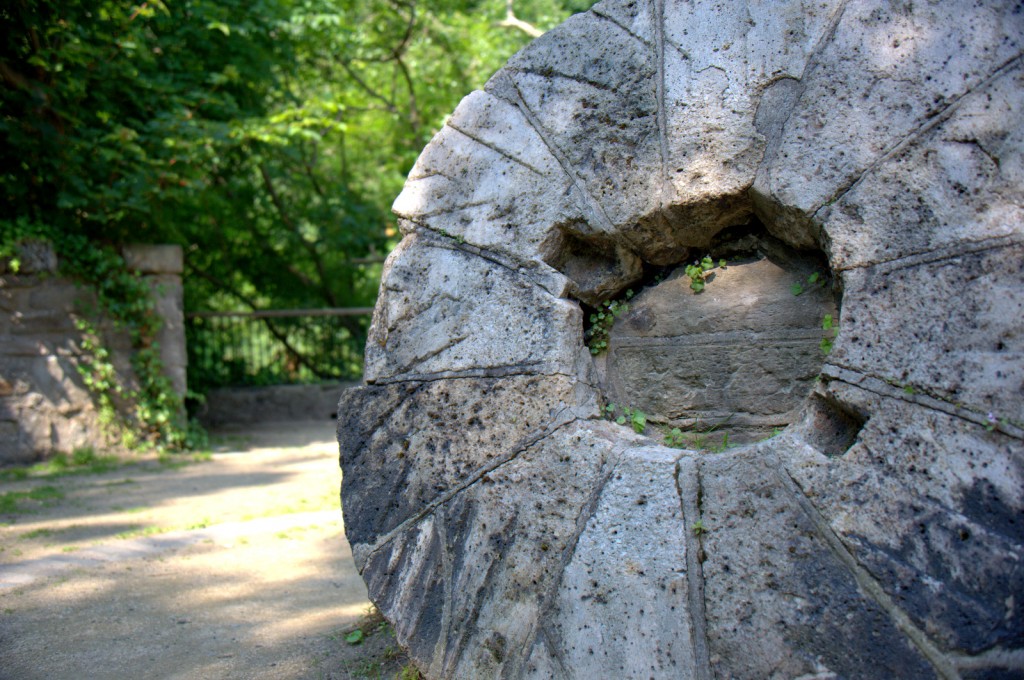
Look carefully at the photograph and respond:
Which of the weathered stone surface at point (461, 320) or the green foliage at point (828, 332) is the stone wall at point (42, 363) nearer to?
the weathered stone surface at point (461, 320)

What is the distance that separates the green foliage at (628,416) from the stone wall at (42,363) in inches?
211

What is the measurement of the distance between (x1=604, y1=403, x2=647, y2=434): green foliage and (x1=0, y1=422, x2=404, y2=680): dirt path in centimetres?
105

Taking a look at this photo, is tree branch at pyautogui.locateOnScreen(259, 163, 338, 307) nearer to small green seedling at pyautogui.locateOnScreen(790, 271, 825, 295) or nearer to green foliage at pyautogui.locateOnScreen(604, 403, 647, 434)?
green foliage at pyautogui.locateOnScreen(604, 403, 647, 434)

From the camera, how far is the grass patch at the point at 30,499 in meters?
4.61

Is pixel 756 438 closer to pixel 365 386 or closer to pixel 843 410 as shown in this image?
pixel 843 410

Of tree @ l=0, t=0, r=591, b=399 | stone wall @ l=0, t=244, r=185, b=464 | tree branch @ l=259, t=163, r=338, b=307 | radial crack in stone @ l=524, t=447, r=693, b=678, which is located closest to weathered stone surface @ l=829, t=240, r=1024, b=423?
radial crack in stone @ l=524, t=447, r=693, b=678

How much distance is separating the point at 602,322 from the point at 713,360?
1.10 feet

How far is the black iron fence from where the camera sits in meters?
8.77

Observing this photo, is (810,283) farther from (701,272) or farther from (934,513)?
(934,513)

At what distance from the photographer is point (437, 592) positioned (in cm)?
203

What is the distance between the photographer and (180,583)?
135 inches

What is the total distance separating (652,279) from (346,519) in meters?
1.10

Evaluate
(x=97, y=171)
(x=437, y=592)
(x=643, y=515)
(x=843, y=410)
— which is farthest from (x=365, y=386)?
(x=97, y=171)

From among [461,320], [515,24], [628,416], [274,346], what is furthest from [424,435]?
[274,346]
